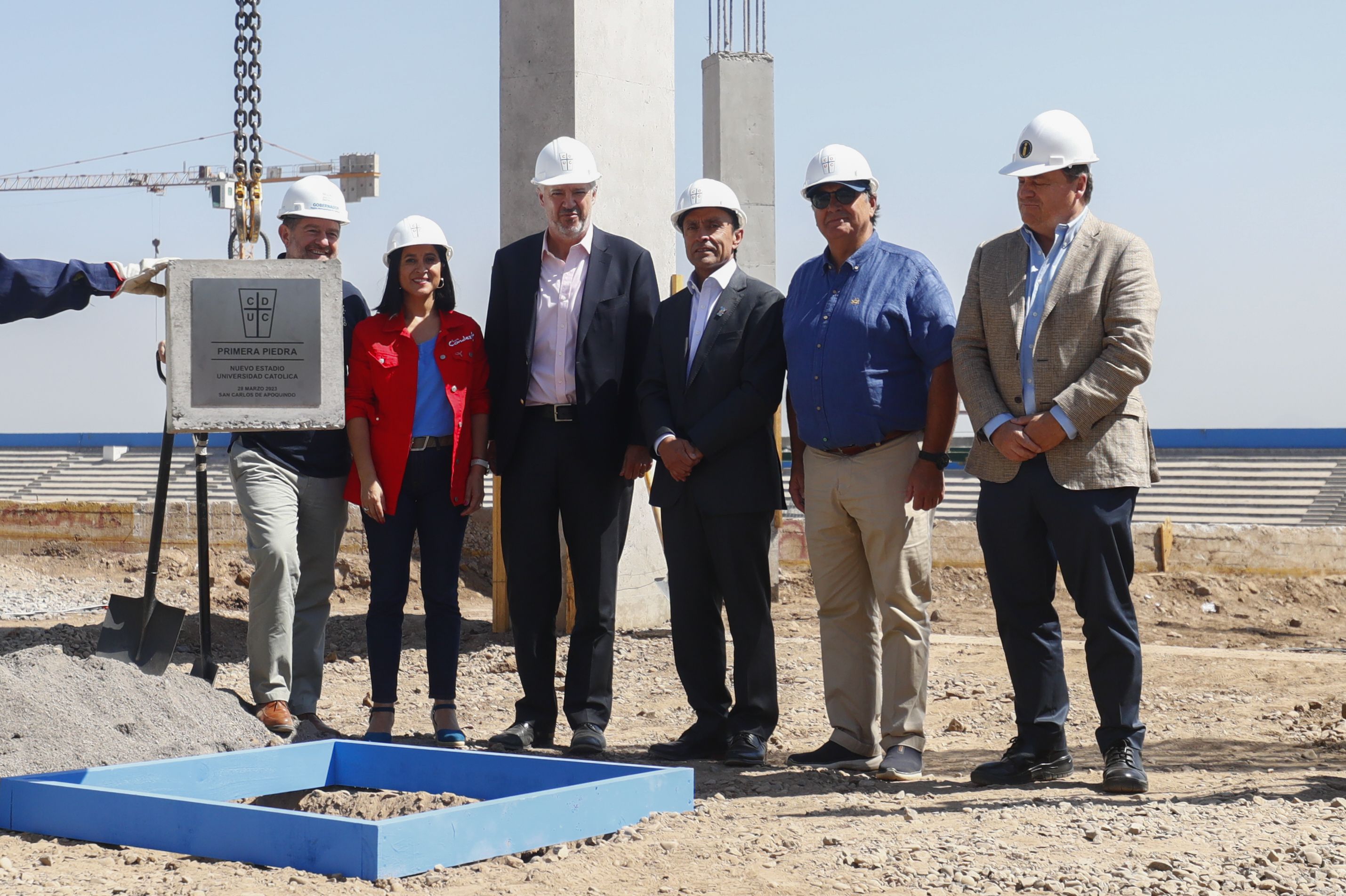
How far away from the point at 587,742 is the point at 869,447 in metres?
1.42

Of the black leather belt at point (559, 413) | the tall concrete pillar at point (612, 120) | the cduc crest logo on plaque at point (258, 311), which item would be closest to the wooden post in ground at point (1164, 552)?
the tall concrete pillar at point (612, 120)

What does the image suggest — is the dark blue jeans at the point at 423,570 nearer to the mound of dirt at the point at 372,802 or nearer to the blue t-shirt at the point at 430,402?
the blue t-shirt at the point at 430,402

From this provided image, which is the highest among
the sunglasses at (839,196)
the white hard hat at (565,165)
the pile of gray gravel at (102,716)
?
the white hard hat at (565,165)

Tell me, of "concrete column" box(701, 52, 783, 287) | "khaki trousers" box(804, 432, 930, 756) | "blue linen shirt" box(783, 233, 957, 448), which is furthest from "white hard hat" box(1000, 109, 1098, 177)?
"concrete column" box(701, 52, 783, 287)

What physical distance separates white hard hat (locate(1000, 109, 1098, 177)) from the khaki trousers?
0.92 metres

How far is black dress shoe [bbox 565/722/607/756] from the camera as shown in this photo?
15.9 feet

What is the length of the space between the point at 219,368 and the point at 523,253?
1.13 meters

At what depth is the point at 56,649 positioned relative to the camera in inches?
190

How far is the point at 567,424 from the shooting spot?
4.86 meters

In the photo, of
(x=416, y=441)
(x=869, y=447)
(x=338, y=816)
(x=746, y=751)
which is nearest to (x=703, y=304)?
(x=869, y=447)

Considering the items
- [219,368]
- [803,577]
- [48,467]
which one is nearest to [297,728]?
[219,368]

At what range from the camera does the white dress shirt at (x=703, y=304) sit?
4.80m

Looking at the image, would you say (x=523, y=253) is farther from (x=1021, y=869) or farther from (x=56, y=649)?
(x=1021, y=869)

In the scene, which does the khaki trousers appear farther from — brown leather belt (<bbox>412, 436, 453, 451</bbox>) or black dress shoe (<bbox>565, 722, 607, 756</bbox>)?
brown leather belt (<bbox>412, 436, 453, 451</bbox>)
